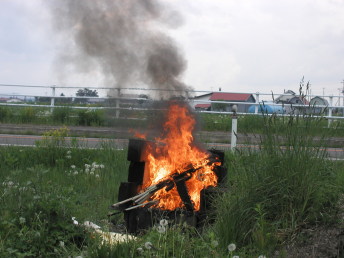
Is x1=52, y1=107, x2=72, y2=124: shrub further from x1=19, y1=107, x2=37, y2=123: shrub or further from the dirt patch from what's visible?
the dirt patch

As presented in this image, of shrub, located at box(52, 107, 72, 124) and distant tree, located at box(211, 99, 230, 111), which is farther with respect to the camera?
distant tree, located at box(211, 99, 230, 111)

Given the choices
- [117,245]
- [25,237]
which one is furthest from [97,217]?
[117,245]

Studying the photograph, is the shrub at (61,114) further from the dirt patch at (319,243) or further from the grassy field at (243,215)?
the dirt patch at (319,243)

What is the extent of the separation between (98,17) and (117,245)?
143 inches

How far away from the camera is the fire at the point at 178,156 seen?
5.55 meters

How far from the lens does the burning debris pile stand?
16.7 ft

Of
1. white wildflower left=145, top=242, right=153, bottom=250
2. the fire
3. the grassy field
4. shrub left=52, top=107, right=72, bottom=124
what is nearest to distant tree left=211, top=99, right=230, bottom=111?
shrub left=52, top=107, right=72, bottom=124

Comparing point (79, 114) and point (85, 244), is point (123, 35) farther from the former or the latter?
point (79, 114)

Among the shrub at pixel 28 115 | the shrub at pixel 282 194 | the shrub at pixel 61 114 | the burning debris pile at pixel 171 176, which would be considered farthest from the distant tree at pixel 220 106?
the shrub at pixel 282 194

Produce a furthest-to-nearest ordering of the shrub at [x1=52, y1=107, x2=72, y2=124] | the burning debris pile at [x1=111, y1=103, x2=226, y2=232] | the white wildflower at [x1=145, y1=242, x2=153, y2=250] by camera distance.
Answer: the shrub at [x1=52, y1=107, x2=72, y2=124]
the burning debris pile at [x1=111, y1=103, x2=226, y2=232]
the white wildflower at [x1=145, y1=242, x2=153, y2=250]

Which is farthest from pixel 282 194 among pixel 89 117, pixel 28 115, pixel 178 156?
pixel 28 115

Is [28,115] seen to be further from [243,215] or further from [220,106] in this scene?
[243,215]

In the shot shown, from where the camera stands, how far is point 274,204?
4316mm

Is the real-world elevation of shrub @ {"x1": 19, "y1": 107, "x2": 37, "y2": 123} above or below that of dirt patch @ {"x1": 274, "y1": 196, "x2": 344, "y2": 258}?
above
